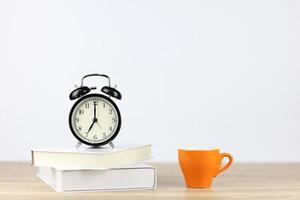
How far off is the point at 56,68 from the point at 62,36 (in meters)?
0.13

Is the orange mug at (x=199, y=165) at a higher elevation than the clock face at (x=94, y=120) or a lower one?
lower

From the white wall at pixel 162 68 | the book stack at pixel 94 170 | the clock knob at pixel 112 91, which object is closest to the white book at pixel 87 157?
the book stack at pixel 94 170

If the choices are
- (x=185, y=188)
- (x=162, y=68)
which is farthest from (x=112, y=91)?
(x=162, y=68)

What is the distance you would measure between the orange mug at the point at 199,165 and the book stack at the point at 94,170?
0.08 meters

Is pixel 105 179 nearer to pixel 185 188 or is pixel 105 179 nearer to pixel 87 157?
pixel 87 157

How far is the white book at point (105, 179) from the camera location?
1.41m

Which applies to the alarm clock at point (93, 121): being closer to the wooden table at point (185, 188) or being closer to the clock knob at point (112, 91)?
the clock knob at point (112, 91)

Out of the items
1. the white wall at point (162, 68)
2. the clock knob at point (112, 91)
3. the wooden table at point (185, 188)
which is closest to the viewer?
the wooden table at point (185, 188)

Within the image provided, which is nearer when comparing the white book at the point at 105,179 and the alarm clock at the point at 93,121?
the white book at the point at 105,179

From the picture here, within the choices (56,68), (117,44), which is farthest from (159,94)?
(56,68)

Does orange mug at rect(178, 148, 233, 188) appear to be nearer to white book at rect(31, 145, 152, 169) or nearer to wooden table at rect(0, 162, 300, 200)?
wooden table at rect(0, 162, 300, 200)

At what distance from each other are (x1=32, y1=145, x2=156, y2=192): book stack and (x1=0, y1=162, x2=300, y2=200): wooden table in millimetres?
31

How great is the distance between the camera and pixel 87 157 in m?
1.40

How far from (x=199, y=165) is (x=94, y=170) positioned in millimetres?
243
